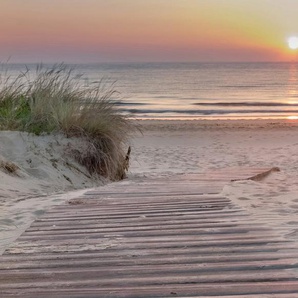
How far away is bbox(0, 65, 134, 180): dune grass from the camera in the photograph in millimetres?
7023

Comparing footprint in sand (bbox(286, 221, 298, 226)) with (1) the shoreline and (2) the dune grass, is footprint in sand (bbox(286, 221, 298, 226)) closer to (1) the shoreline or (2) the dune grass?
(2) the dune grass

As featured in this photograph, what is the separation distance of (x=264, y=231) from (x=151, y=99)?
2646cm

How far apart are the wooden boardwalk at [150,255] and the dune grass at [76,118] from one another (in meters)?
2.59

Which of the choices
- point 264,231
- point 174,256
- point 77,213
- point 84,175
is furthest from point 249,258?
point 84,175

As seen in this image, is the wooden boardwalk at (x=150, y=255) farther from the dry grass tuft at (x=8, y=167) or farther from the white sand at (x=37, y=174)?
the dry grass tuft at (x=8, y=167)

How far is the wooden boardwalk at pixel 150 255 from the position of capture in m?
2.41

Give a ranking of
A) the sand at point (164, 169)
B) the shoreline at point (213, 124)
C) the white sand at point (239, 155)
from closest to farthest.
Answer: the sand at point (164, 169), the white sand at point (239, 155), the shoreline at point (213, 124)

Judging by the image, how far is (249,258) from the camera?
2795mm

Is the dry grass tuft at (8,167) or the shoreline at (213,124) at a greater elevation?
the dry grass tuft at (8,167)

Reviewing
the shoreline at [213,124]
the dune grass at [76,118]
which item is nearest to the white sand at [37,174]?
the dune grass at [76,118]

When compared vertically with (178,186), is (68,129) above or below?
above

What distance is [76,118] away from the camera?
23.6 feet

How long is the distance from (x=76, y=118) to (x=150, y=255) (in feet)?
14.8

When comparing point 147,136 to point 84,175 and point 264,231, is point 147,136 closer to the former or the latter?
point 84,175
